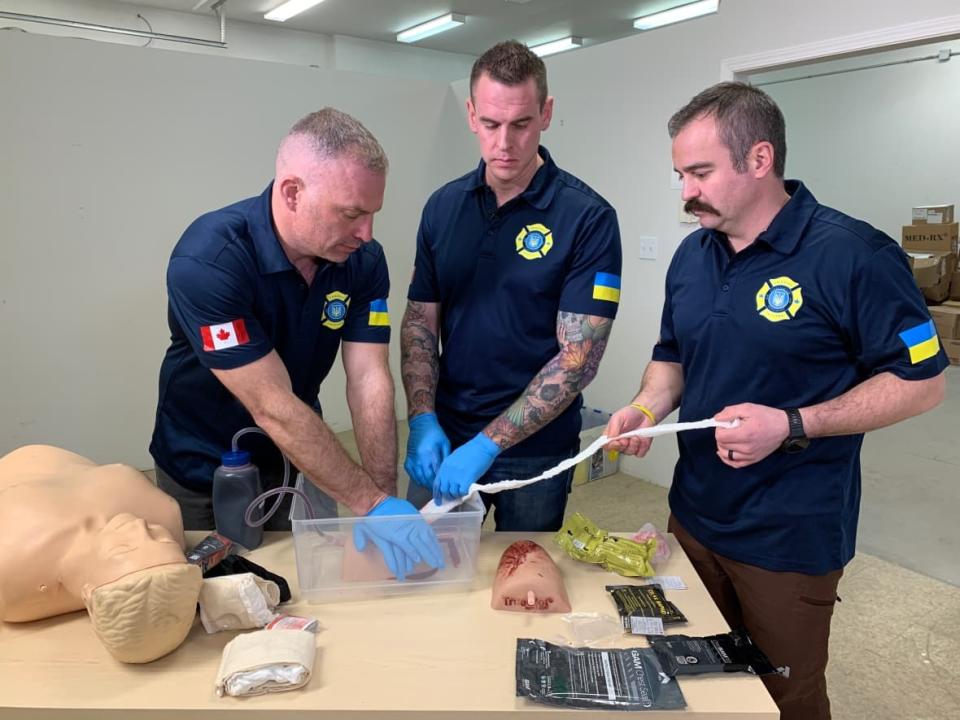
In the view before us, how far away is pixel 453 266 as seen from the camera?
1.70 meters

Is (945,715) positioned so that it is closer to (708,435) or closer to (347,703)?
(708,435)

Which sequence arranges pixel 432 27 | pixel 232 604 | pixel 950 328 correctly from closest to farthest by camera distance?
pixel 232 604, pixel 950 328, pixel 432 27

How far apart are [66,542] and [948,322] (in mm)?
6706

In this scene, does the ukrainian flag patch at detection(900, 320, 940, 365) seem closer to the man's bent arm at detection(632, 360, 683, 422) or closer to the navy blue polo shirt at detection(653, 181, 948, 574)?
the navy blue polo shirt at detection(653, 181, 948, 574)

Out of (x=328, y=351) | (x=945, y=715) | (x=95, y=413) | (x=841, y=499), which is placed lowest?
(x=945, y=715)

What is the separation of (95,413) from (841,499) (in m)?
3.50

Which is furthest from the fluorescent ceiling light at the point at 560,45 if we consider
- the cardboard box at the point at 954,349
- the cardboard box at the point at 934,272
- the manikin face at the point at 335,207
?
the manikin face at the point at 335,207

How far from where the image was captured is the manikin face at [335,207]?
51.3 inches

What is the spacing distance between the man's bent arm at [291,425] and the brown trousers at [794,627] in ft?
2.75

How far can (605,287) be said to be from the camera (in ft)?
5.25

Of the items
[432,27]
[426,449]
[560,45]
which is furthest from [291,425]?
[560,45]

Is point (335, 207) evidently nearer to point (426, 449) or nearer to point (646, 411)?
point (426, 449)

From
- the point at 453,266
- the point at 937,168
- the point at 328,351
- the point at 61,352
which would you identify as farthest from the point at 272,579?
the point at 937,168

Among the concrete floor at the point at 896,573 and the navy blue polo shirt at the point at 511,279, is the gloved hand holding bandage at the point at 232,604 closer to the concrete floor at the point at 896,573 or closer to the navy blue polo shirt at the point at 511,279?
the navy blue polo shirt at the point at 511,279
